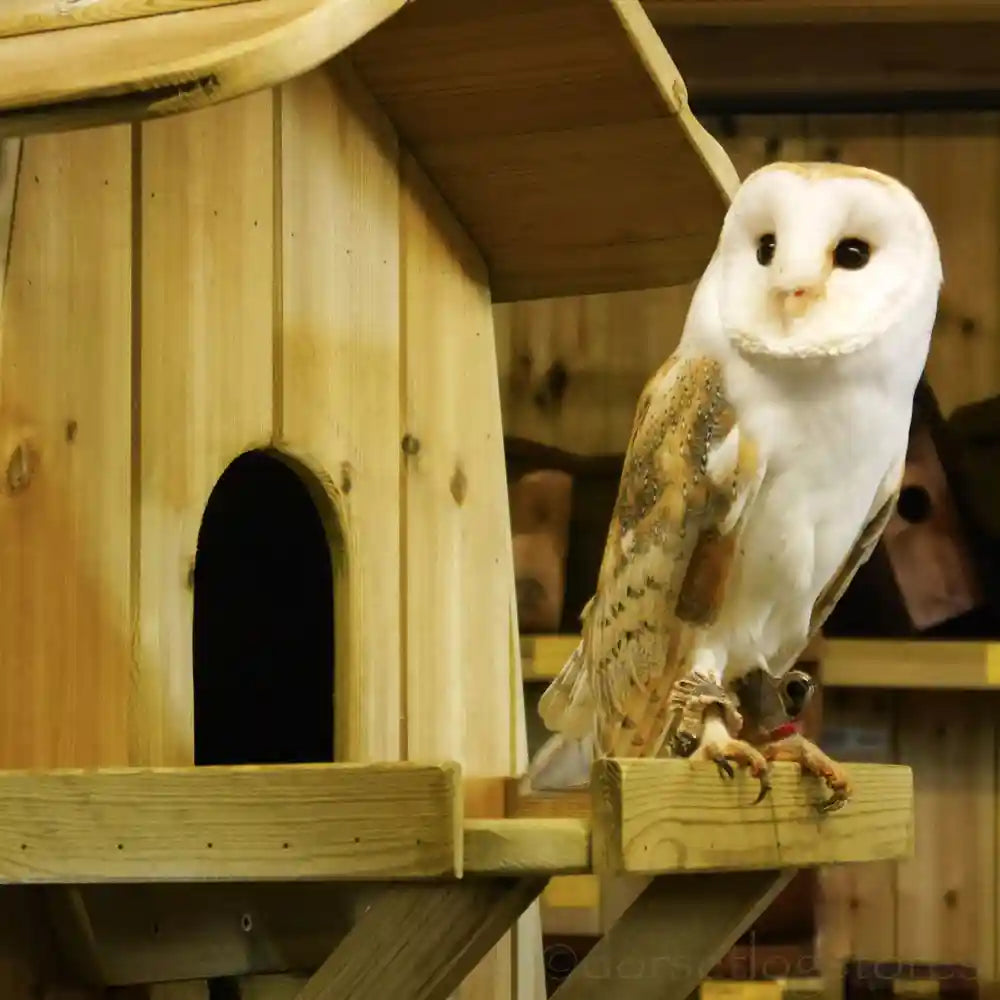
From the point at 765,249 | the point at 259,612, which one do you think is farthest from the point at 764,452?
the point at 259,612

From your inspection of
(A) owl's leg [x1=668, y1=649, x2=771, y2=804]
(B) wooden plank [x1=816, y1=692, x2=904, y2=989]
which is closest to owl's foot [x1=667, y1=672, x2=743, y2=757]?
(A) owl's leg [x1=668, y1=649, x2=771, y2=804]

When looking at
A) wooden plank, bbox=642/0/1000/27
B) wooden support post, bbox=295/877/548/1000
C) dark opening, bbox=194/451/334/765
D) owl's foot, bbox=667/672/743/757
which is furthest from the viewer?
wooden plank, bbox=642/0/1000/27

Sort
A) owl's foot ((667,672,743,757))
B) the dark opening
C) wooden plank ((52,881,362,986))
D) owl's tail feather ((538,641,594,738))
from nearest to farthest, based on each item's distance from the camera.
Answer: owl's foot ((667,672,743,757))
wooden plank ((52,881,362,986))
owl's tail feather ((538,641,594,738))
the dark opening

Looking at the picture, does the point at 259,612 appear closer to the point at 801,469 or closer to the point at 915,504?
the point at 801,469

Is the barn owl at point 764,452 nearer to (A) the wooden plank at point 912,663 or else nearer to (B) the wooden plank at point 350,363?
(B) the wooden plank at point 350,363

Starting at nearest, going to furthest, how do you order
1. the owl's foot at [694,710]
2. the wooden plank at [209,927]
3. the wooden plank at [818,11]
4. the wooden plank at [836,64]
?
the owl's foot at [694,710] < the wooden plank at [209,927] < the wooden plank at [818,11] < the wooden plank at [836,64]

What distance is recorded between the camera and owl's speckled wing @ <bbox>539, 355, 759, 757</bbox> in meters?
1.03

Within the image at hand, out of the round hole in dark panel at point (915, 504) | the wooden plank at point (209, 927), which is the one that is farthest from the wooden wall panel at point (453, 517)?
the round hole in dark panel at point (915, 504)

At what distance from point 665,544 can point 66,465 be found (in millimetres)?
341

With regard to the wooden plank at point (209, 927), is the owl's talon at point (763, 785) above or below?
above

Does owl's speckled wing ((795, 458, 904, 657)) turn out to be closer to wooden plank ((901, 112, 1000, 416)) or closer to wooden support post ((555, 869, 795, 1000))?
wooden support post ((555, 869, 795, 1000))

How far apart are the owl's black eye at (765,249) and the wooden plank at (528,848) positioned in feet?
1.28

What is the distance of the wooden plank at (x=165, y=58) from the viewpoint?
74cm

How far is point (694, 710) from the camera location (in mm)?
1010
